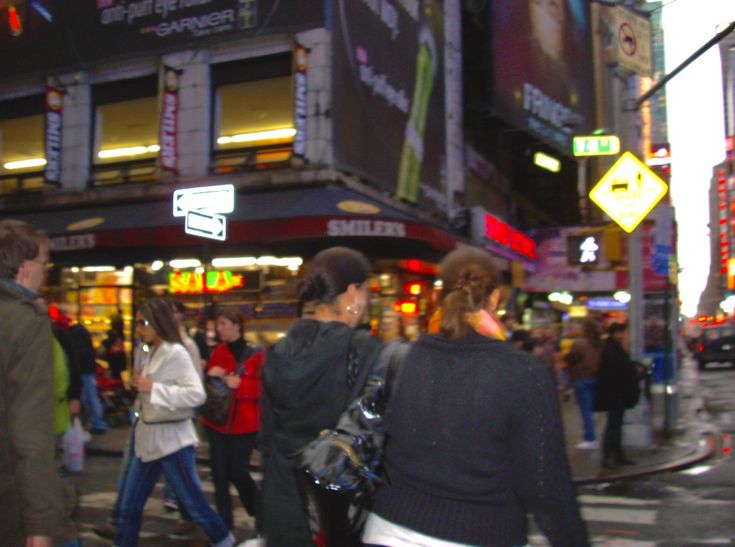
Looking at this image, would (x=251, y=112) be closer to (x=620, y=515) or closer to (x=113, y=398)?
(x=113, y=398)

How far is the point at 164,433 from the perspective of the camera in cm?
579

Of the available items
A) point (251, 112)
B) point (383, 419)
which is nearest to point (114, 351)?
point (251, 112)

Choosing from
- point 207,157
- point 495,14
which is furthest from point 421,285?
point 495,14

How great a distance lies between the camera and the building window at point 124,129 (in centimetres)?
1806

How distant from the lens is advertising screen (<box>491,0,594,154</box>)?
2278 cm

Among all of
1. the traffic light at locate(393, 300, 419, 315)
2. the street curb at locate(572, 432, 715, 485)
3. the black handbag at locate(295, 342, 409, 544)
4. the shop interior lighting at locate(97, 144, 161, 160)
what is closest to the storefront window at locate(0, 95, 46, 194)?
the shop interior lighting at locate(97, 144, 161, 160)

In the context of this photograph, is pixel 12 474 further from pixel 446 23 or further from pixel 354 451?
pixel 446 23

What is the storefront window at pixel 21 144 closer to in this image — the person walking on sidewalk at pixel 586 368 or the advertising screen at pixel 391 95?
the advertising screen at pixel 391 95

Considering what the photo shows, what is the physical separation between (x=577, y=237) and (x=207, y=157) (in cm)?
746

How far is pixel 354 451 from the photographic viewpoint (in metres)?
2.63

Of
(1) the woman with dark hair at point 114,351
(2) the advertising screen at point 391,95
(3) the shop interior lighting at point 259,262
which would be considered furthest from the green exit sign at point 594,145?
(1) the woman with dark hair at point 114,351

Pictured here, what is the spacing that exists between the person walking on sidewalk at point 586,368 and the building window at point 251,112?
7128 millimetres

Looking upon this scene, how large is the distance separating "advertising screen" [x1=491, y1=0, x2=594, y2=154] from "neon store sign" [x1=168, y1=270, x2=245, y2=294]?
917 centimetres

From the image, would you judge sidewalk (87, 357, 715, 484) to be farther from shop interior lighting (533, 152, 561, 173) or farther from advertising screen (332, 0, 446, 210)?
shop interior lighting (533, 152, 561, 173)
